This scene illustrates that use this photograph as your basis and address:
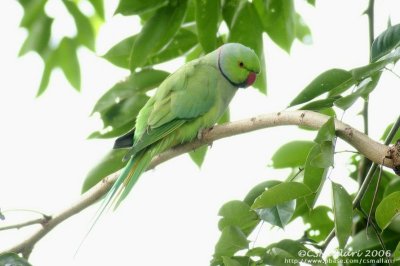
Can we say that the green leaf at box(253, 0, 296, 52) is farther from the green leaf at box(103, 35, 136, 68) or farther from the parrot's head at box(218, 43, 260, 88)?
the green leaf at box(103, 35, 136, 68)

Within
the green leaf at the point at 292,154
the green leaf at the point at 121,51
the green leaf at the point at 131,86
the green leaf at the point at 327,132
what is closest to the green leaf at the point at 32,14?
the green leaf at the point at 121,51

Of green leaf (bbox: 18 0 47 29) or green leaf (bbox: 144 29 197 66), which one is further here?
green leaf (bbox: 18 0 47 29)

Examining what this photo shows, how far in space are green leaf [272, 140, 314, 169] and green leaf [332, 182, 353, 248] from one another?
781 millimetres

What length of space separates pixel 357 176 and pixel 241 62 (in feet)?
2.08

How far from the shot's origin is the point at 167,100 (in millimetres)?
2461

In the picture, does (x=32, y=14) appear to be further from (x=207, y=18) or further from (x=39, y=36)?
(x=207, y=18)

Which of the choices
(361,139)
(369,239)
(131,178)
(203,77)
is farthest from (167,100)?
(361,139)

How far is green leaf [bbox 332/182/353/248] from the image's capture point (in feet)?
4.98

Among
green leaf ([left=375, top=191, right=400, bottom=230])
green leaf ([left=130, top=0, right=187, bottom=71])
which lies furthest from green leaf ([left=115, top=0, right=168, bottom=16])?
green leaf ([left=375, top=191, right=400, bottom=230])

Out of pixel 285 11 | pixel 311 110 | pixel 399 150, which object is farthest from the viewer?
pixel 285 11

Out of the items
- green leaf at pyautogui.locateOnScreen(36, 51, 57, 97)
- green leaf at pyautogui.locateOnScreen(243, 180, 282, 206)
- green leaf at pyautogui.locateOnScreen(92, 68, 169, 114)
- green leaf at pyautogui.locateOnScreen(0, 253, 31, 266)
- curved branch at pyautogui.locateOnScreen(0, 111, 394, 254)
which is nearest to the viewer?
curved branch at pyautogui.locateOnScreen(0, 111, 394, 254)

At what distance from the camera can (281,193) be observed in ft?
5.20

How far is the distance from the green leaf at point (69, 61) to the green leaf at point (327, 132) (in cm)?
208

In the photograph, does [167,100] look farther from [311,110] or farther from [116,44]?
[311,110]
